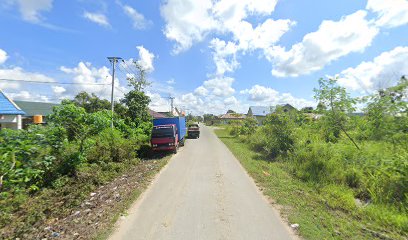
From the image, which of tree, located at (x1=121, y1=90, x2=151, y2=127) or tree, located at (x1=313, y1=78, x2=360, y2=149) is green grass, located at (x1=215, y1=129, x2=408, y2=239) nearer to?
tree, located at (x1=313, y1=78, x2=360, y2=149)

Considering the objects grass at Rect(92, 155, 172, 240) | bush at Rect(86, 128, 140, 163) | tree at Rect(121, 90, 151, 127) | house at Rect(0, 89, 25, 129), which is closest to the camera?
grass at Rect(92, 155, 172, 240)

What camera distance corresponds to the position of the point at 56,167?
28.6ft

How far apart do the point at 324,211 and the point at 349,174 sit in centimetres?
385

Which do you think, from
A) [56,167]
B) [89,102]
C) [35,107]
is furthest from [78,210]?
[35,107]

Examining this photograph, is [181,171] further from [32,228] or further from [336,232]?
[336,232]

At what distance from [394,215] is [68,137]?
1149 cm

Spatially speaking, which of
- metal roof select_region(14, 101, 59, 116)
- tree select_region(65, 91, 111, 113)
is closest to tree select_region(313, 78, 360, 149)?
tree select_region(65, 91, 111, 113)

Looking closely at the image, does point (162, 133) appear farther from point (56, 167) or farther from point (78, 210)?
point (78, 210)

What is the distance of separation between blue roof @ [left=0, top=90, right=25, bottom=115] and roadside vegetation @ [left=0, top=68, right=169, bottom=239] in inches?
277

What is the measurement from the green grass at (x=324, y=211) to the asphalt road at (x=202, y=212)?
465 mm

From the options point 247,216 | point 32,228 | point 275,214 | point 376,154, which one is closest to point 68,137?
point 32,228

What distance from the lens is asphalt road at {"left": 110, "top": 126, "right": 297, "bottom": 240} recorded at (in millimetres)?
4645

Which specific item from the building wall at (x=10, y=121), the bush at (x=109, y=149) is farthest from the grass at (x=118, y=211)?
the building wall at (x=10, y=121)

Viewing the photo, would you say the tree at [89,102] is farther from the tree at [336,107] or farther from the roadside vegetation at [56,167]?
the tree at [336,107]
